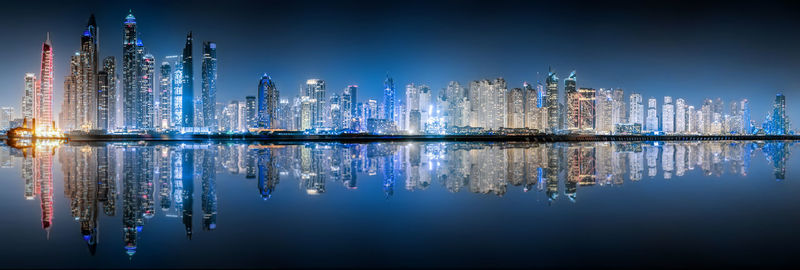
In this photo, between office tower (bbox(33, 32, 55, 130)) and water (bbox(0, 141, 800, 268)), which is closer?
water (bbox(0, 141, 800, 268))

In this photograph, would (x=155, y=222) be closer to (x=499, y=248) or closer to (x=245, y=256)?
(x=245, y=256)

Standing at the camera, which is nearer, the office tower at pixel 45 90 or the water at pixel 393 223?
the water at pixel 393 223

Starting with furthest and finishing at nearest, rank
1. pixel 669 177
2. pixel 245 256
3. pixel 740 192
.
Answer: pixel 669 177 < pixel 740 192 < pixel 245 256

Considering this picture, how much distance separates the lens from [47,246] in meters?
9.13

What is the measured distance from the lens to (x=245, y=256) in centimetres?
838

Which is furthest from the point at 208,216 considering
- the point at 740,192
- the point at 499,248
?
the point at 740,192

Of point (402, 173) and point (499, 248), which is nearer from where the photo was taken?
point (499, 248)

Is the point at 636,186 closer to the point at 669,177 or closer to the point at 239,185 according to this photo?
the point at 669,177

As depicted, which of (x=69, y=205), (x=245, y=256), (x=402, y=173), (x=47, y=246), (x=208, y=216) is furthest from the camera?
(x=402, y=173)

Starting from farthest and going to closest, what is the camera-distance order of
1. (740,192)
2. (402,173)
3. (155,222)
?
(402,173), (740,192), (155,222)

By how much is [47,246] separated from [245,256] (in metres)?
4.16

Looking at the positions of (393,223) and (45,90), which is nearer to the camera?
(393,223)

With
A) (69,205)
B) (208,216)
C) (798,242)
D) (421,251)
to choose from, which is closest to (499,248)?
(421,251)

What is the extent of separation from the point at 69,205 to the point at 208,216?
486cm
